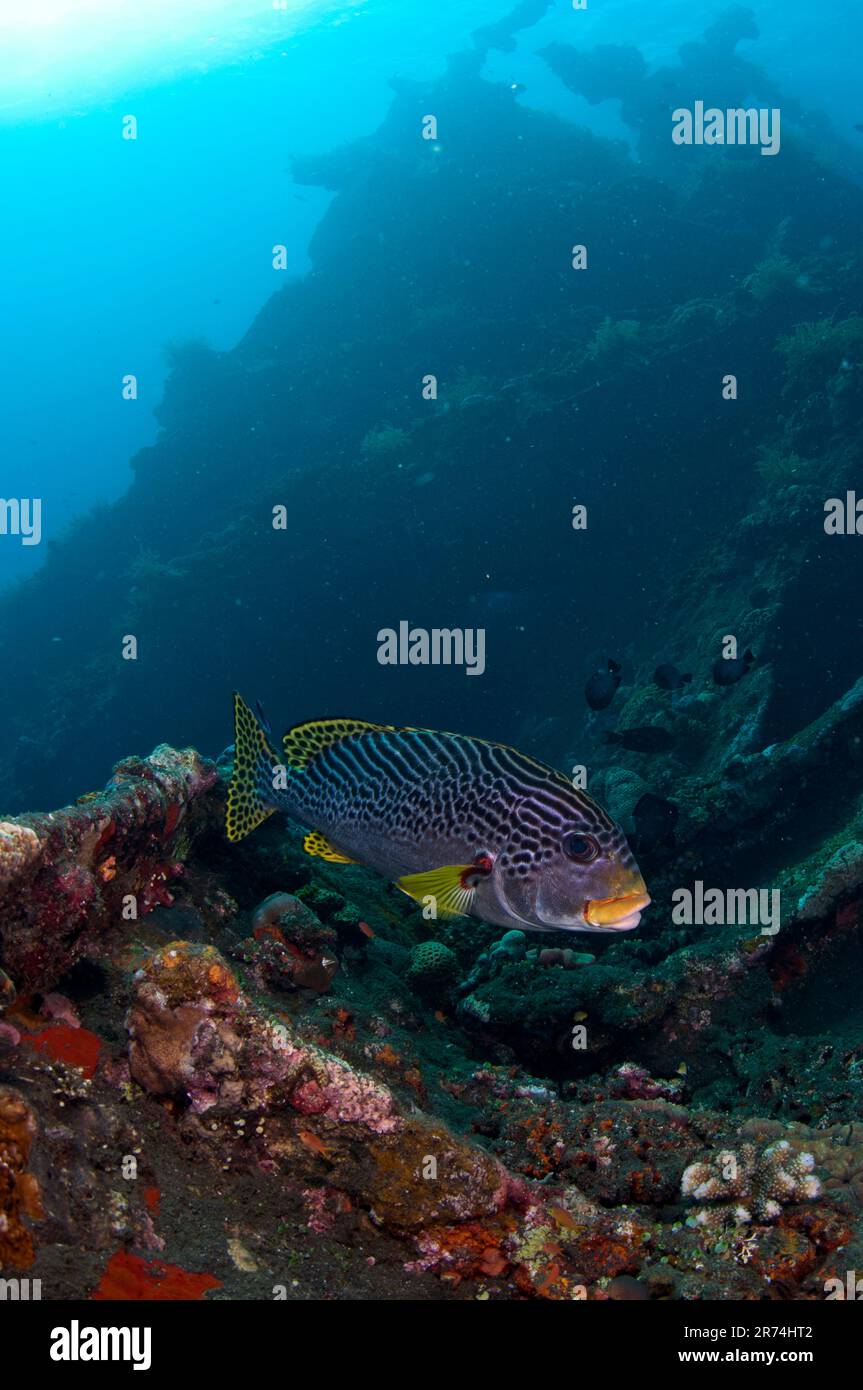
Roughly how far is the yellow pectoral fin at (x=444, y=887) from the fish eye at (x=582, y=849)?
0.41m

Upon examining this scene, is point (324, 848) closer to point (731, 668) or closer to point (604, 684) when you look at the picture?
point (604, 684)

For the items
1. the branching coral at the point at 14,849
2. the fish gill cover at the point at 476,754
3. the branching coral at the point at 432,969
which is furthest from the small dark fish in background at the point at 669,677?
the branching coral at the point at 14,849

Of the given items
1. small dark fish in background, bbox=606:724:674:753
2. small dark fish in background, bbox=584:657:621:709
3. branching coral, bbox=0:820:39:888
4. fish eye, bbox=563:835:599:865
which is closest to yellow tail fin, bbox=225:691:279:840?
branching coral, bbox=0:820:39:888

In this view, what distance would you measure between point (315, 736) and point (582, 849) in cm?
146

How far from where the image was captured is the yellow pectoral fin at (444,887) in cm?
284

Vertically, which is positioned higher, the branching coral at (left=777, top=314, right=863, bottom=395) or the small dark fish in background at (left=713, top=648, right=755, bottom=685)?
the branching coral at (left=777, top=314, right=863, bottom=395)

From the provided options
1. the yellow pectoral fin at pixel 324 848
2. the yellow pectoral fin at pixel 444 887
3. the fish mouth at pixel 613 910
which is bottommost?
the fish mouth at pixel 613 910

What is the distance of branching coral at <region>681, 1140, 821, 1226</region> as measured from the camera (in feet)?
8.90

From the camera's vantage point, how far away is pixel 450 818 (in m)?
3.12

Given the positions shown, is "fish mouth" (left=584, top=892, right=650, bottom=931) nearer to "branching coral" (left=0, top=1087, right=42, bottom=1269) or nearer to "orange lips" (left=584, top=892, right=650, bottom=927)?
"orange lips" (left=584, top=892, right=650, bottom=927)

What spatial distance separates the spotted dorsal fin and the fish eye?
1.09 metres

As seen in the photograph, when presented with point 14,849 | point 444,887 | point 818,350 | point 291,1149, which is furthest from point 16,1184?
point 818,350

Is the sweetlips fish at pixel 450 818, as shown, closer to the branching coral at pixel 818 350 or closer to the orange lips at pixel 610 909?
the orange lips at pixel 610 909

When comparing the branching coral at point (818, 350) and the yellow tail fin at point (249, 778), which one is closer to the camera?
the yellow tail fin at point (249, 778)
